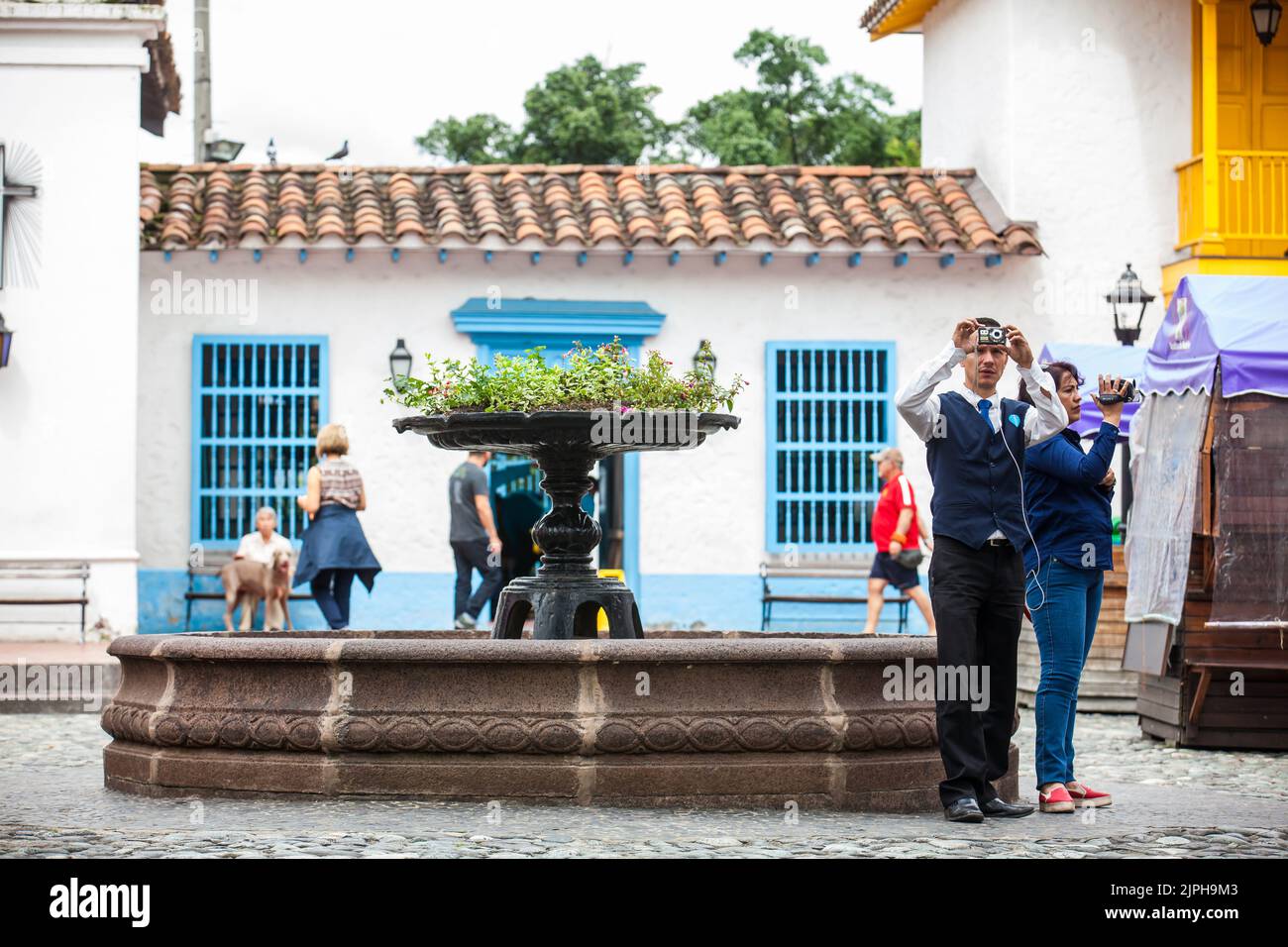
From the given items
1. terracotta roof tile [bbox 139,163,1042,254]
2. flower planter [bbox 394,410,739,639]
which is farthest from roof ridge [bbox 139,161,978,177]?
flower planter [bbox 394,410,739,639]

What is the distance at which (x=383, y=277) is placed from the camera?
15.8 metres

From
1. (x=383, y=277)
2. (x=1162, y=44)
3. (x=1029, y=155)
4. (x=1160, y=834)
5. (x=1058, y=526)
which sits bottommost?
(x=1160, y=834)

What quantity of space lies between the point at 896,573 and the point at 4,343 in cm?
687

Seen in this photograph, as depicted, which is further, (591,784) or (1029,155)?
(1029,155)

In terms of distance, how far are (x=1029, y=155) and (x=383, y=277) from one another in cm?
574

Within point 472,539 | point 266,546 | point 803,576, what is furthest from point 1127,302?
point 266,546

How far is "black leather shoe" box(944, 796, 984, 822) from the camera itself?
6.47 meters

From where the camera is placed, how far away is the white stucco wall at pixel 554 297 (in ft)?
51.1

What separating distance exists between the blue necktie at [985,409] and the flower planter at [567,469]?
4.49 feet

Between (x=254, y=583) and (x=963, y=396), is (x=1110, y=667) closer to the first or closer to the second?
(x=963, y=396)
